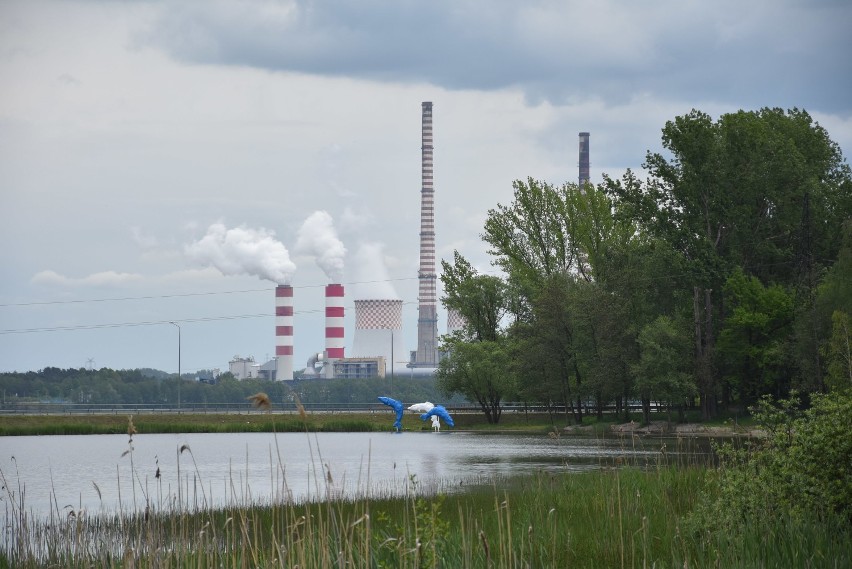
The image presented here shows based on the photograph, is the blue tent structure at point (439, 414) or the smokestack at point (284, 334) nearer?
the blue tent structure at point (439, 414)

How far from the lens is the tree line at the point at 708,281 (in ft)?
162

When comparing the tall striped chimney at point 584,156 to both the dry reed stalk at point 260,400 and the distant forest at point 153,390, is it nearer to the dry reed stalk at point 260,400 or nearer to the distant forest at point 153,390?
A: the distant forest at point 153,390

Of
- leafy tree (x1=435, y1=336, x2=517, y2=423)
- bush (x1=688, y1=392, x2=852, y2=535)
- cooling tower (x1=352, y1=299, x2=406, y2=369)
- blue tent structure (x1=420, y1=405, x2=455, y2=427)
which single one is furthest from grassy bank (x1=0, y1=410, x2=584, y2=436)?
cooling tower (x1=352, y1=299, x2=406, y2=369)

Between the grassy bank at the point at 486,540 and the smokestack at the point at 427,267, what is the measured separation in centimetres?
13372

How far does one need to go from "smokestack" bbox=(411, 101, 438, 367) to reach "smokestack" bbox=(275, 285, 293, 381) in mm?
18436

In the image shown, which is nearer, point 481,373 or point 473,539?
point 473,539

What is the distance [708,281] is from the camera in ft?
167

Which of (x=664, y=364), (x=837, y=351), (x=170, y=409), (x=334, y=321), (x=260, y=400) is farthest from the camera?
(x=334, y=321)

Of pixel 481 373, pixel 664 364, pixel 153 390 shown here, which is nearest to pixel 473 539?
pixel 664 364

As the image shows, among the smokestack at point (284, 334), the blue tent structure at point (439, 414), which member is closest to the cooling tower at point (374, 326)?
the smokestack at point (284, 334)

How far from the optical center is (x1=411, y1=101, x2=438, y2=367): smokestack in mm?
149500

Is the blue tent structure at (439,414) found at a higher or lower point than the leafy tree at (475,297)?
lower

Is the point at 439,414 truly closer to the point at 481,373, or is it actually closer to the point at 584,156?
the point at 481,373

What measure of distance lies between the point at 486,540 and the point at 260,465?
25760mm
